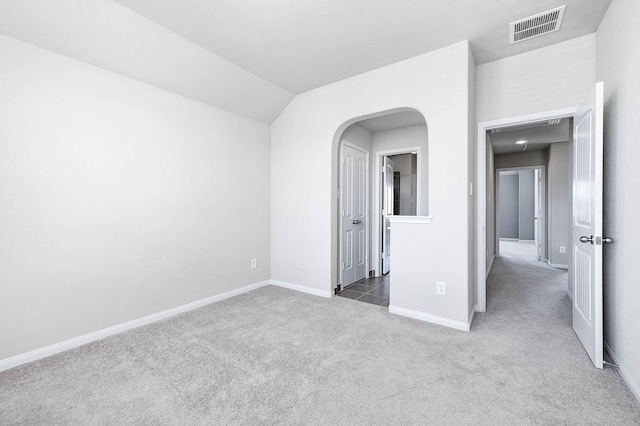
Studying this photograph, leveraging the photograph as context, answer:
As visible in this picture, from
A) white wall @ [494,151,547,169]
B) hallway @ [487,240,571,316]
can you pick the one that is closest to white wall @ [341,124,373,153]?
hallway @ [487,240,571,316]

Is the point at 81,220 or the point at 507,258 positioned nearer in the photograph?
the point at 81,220

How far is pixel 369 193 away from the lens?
4633mm

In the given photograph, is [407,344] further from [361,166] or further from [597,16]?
[597,16]

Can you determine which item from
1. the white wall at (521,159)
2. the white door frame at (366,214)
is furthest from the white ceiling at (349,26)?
the white wall at (521,159)

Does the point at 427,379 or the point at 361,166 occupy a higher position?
the point at 361,166

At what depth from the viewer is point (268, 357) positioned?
84.4 inches

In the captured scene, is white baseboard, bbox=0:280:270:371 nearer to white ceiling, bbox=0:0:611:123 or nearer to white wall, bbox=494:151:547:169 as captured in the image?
white ceiling, bbox=0:0:611:123

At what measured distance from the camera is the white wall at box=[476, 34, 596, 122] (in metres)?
2.62

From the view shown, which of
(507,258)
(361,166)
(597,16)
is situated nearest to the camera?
(597,16)

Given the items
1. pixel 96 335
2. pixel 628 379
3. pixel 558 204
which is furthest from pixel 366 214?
pixel 558 204

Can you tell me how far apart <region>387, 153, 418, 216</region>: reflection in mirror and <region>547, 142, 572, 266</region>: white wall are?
2.64 metres

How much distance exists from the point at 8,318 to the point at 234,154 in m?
2.52

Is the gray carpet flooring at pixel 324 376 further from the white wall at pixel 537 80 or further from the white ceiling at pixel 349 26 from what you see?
the white ceiling at pixel 349 26

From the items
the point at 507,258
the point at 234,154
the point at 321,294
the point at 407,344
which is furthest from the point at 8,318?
the point at 507,258
